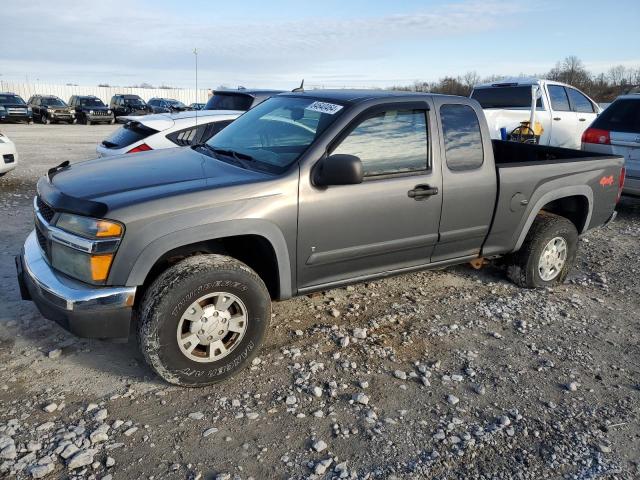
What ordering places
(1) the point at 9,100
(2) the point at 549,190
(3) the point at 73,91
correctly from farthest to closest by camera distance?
(3) the point at 73,91, (1) the point at 9,100, (2) the point at 549,190

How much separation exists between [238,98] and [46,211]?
5649 millimetres

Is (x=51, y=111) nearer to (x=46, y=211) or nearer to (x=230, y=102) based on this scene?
(x=230, y=102)

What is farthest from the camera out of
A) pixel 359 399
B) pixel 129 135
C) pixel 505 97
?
pixel 505 97

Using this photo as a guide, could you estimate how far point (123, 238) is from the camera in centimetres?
285

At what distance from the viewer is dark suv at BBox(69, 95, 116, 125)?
29047 millimetres

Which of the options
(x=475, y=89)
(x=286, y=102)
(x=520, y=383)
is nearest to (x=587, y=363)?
(x=520, y=383)

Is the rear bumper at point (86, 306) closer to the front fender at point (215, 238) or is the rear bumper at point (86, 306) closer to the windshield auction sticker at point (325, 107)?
the front fender at point (215, 238)

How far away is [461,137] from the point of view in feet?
13.5

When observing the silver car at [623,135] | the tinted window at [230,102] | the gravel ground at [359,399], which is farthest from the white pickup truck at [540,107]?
the gravel ground at [359,399]

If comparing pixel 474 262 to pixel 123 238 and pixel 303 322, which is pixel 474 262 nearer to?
pixel 303 322

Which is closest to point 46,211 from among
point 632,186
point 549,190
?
point 549,190

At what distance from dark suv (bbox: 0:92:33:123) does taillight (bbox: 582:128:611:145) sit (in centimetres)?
2709

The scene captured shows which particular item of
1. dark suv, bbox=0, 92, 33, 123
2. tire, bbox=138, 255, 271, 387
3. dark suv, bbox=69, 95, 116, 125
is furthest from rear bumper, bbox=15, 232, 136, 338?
dark suv, bbox=69, 95, 116, 125

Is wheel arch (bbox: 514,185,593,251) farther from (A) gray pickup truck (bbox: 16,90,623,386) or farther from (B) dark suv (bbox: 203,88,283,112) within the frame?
(B) dark suv (bbox: 203,88,283,112)
